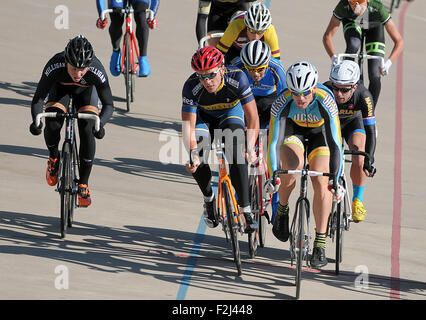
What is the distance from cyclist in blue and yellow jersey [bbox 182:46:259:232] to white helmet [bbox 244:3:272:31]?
1628mm

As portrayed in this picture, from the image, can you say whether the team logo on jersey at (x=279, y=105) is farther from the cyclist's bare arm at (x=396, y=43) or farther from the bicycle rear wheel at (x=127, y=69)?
the bicycle rear wheel at (x=127, y=69)

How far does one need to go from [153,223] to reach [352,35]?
366cm

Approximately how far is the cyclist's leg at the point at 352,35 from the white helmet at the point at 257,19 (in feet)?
6.05

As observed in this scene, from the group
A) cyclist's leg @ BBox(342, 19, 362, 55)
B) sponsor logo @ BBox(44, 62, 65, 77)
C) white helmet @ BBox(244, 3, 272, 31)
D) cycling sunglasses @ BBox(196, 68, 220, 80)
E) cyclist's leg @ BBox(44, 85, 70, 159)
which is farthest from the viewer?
cyclist's leg @ BBox(342, 19, 362, 55)

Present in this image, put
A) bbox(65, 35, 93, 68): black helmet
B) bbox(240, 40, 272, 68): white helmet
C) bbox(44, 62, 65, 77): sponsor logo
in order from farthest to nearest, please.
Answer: bbox(240, 40, 272, 68): white helmet, bbox(44, 62, 65, 77): sponsor logo, bbox(65, 35, 93, 68): black helmet

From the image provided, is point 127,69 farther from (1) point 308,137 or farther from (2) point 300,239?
(2) point 300,239

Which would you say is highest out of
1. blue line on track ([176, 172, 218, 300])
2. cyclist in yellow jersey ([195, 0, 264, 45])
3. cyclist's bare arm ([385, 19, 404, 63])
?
cyclist in yellow jersey ([195, 0, 264, 45])

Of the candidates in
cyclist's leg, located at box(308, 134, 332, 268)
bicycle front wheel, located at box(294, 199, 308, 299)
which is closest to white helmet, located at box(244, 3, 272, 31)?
cyclist's leg, located at box(308, 134, 332, 268)

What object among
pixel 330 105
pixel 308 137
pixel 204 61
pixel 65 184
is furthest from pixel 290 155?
pixel 65 184

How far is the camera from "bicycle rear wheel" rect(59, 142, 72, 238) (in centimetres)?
782

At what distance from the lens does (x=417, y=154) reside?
12242 mm

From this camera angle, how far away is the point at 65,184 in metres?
7.83

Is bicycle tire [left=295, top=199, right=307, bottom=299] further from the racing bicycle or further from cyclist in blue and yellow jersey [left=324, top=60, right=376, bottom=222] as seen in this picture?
the racing bicycle

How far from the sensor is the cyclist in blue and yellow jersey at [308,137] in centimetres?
735
